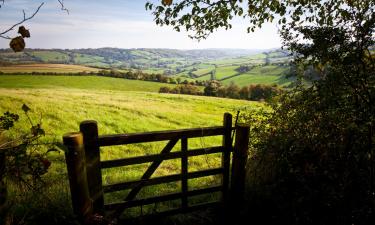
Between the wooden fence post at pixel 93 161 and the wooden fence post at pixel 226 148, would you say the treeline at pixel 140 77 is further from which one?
the wooden fence post at pixel 93 161

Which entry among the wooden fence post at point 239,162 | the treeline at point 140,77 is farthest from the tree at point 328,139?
the treeline at point 140,77

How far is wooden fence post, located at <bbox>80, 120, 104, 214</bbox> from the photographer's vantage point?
445 cm

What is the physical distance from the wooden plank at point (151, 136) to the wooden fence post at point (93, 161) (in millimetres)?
145

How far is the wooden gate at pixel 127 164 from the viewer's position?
434 cm

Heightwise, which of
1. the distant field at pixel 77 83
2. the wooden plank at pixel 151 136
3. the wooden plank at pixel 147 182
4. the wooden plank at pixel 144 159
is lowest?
the distant field at pixel 77 83

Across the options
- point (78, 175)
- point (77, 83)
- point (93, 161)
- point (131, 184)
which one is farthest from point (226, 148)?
point (77, 83)

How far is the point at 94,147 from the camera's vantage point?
452 centimetres

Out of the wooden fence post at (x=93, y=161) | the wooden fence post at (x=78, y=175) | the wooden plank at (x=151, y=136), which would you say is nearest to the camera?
the wooden fence post at (x=78, y=175)

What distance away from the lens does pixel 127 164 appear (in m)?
4.86

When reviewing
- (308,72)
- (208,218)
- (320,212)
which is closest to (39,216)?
(208,218)

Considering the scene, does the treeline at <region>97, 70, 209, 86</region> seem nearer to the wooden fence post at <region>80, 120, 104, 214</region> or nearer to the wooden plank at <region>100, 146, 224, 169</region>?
the wooden plank at <region>100, 146, 224, 169</region>

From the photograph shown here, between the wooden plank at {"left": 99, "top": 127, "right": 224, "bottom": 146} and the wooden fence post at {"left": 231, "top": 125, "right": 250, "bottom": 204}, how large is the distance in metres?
0.39

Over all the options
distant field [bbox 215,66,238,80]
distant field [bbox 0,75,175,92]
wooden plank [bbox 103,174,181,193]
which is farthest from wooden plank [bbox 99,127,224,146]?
distant field [bbox 215,66,238,80]

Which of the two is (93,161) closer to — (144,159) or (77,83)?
(144,159)
